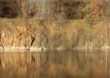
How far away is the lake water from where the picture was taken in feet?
96.4

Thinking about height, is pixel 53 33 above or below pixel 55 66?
above

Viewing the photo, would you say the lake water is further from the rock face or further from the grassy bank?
the grassy bank

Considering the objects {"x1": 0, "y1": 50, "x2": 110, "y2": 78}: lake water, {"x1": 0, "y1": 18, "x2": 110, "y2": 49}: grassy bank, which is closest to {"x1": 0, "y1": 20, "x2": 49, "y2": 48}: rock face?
{"x1": 0, "y1": 18, "x2": 110, "y2": 49}: grassy bank

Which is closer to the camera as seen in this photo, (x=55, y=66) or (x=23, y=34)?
(x=55, y=66)

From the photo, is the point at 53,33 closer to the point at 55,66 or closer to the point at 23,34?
the point at 23,34

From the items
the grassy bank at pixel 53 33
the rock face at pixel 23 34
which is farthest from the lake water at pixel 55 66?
the grassy bank at pixel 53 33

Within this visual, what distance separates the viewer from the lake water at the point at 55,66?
2939 centimetres

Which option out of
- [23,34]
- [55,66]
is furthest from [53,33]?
[55,66]

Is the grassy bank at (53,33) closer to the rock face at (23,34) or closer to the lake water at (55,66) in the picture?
the rock face at (23,34)

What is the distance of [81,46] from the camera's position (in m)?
48.8

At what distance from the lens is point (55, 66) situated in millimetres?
34375

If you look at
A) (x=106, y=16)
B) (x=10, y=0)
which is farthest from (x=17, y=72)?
(x=10, y=0)

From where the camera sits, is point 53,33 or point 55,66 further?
point 53,33

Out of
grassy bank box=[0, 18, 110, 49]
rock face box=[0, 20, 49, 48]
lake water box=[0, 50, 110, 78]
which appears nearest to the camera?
lake water box=[0, 50, 110, 78]
